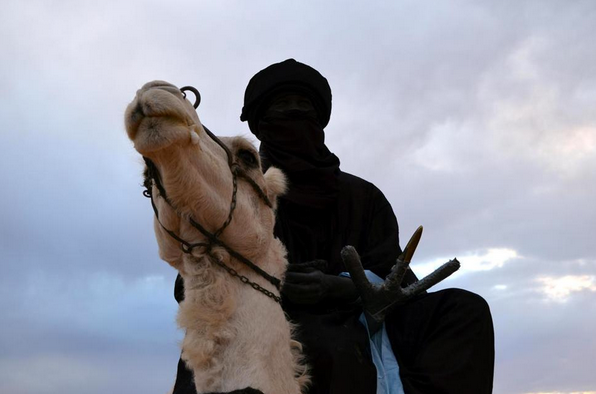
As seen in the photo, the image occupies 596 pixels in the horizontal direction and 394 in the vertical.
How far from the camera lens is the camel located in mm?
3578

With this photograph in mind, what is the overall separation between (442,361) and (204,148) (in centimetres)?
212

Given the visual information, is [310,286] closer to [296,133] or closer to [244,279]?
[244,279]

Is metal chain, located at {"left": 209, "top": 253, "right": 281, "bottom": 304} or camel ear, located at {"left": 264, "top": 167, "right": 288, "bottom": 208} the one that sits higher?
camel ear, located at {"left": 264, "top": 167, "right": 288, "bottom": 208}

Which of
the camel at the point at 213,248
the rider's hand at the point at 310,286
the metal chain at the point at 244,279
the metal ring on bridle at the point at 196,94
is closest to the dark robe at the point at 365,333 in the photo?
the rider's hand at the point at 310,286

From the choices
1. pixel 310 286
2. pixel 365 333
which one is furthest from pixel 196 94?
pixel 365 333

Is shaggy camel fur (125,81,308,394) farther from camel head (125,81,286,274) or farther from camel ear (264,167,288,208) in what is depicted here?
camel ear (264,167,288,208)

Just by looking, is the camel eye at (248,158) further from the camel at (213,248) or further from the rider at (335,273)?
the rider at (335,273)

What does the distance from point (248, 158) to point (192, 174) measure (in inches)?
26.2

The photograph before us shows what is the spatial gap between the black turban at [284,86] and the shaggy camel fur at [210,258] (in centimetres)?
172

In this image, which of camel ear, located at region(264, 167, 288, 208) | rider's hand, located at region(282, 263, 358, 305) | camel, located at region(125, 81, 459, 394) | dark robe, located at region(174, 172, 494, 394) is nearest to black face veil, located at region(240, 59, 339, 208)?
dark robe, located at region(174, 172, 494, 394)

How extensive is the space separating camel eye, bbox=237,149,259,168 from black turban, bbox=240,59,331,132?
1507 mm

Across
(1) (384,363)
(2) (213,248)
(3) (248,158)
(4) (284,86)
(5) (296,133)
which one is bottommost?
(1) (384,363)

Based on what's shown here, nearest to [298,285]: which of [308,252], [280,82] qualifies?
[308,252]

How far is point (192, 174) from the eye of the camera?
3.68 meters
